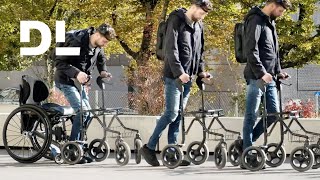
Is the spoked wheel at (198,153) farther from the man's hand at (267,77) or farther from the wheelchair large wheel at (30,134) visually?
the wheelchair large wheel at (30,134)

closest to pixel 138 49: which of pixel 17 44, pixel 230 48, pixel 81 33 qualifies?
pixel 230 48

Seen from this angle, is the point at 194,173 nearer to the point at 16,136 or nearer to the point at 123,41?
the point at 16,136

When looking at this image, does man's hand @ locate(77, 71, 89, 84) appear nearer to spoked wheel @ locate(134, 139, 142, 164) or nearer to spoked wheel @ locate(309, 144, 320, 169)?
spoked wheel @ locate(134, 139, 142, 164)

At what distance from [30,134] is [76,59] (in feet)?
3.80

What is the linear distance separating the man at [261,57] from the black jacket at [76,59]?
6.79 ft

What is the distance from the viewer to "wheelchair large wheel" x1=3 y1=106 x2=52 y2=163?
36.7 feet

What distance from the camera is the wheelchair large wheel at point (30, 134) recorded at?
36.7 ft

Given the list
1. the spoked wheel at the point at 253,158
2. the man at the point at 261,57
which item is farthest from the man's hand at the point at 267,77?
the spoked wheel at the point at 253,158

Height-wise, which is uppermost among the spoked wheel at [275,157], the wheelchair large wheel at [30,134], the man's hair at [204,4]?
the man's hair at [204,4]

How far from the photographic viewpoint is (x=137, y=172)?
408 inches

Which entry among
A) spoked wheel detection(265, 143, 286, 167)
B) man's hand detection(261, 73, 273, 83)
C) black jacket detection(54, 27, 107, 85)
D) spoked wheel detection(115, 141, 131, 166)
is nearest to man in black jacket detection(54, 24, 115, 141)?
black jacket detection(54, 27, 107, 85)

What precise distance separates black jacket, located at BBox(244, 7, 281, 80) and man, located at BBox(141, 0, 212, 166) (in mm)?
528

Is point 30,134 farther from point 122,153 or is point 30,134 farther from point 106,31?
point 106,31

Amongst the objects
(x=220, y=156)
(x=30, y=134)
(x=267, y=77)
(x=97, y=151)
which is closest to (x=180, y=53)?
(x=267, y=77)
